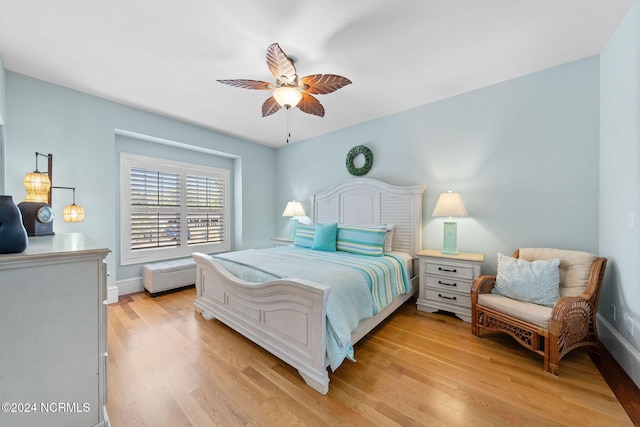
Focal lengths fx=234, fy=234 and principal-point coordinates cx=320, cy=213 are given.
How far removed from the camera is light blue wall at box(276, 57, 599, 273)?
2320 millimetres

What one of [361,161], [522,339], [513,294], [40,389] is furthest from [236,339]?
[361,161]

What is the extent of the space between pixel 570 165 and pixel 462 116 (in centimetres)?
120

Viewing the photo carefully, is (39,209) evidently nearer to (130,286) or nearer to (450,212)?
(130,286)

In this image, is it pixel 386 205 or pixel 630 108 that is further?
pixel 386 205

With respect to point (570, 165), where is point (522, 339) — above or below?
below

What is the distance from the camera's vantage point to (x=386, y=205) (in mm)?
3498

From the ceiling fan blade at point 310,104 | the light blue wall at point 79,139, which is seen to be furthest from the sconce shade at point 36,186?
the ceiling fan blade at point 310,104

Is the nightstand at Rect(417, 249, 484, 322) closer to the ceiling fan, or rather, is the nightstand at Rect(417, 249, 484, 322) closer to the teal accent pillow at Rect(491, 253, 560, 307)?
the teal accent pillow at Rect(491, 253, 560, 307)

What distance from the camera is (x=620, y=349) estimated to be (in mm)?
1816

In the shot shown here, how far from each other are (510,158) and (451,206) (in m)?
0.85

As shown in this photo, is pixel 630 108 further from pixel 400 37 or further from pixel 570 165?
pixel 400 37

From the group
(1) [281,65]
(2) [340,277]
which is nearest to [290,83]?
(1) [281,65]

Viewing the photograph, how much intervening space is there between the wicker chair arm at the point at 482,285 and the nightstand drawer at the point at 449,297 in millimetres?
276

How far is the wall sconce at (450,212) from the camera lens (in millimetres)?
2699
